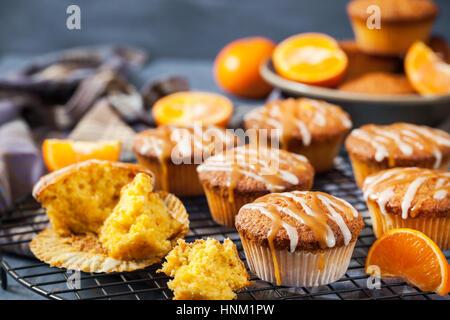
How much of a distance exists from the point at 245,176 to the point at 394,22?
7.07ft

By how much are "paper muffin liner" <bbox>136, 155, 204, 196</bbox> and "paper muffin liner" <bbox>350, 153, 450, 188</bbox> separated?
0.99m

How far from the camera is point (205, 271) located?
101 inches

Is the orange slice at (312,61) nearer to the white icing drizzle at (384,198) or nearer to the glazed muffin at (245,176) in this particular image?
the glazed muffin at (245,176)

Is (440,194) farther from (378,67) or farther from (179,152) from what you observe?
(378,67)

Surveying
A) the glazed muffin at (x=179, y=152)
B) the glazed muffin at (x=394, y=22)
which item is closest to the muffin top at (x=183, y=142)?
the glazed muffin at (x=179, y=152)

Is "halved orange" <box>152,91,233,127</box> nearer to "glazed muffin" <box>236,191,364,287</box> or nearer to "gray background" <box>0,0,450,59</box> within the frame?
"glazed muffin" <box>236,191,364,287</box>

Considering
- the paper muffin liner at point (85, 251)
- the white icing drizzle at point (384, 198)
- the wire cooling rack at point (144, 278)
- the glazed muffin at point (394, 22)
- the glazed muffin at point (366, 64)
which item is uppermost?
the glazed muffin at point (394, 22)

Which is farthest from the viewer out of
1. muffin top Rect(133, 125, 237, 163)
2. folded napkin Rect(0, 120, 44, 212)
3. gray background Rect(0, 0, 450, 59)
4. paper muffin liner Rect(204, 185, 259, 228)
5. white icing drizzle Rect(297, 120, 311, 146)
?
gray background Rect(0, 0, 450, 59)

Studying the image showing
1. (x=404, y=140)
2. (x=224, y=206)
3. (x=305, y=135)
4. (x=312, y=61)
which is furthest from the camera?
(x=312, y=61)

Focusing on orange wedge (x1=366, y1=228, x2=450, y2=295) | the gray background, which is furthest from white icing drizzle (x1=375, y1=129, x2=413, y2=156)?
the gray background

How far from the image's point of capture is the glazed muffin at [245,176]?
3.24 m

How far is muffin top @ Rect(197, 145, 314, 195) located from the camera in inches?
127

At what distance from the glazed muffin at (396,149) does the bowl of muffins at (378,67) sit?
54cm

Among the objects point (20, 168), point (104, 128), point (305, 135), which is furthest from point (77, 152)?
point (305, 135)
